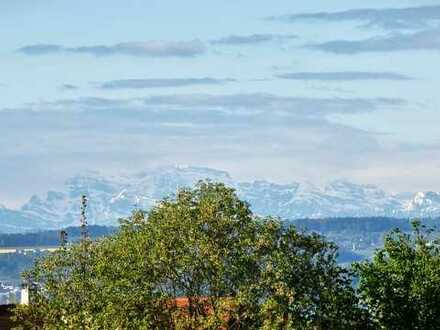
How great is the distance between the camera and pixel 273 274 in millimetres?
87250

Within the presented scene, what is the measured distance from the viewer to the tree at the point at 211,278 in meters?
86.2

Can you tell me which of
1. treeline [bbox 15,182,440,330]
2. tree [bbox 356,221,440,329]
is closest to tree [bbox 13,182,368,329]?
treeline [bbox 15,182,440,330]

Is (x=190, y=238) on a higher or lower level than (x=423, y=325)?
higher

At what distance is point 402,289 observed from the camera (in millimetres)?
93688

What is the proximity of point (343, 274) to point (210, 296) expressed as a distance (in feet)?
38.1

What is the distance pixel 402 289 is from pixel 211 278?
13.5 meters

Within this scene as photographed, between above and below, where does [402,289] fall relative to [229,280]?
below

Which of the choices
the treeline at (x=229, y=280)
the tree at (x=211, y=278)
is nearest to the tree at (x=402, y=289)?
the treeline at (x=229, y=280)

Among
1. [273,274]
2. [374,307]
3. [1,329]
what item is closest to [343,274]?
[374,307]

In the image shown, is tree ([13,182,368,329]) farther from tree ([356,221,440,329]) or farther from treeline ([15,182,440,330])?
tree ([356,221,440,329])

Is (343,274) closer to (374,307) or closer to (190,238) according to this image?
(374,307)

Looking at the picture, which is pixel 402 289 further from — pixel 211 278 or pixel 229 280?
pixel 211 278

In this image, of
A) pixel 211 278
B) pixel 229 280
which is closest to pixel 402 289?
pixel 229 280

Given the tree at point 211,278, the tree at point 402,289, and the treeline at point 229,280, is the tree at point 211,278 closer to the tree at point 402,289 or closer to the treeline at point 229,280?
the treeline at point 229,280
